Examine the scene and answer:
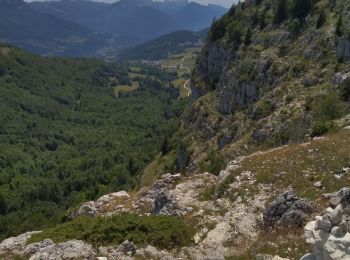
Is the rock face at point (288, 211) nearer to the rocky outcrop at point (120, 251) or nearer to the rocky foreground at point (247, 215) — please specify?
the rocky foreground at point (247, 215)

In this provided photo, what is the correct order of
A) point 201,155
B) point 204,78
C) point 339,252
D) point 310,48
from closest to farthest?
point 339,252 < point 310,48 < point 201,155 < point 204,78

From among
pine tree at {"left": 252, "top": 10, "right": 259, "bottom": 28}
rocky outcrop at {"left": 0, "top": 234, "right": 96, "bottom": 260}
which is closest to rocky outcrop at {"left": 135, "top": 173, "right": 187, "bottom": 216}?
rocky outcrop at {"left": 0, "top": 234, "right": 96, "bottom": 260}

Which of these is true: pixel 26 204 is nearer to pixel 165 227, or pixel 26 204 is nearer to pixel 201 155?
pixel 201 155

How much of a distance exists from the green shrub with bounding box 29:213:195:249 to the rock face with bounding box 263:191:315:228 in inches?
223

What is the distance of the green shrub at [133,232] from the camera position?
29.8 metres

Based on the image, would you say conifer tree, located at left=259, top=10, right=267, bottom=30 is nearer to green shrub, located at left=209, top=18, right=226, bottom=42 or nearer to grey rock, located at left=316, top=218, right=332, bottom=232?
green shrub, located at left=209, top=18, right=226, bottom=42

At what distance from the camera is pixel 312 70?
82.6 metres

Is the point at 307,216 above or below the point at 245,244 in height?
above

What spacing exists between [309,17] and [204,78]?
6081 centimetres

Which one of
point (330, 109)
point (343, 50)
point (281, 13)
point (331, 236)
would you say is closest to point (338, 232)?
point (331, 236)

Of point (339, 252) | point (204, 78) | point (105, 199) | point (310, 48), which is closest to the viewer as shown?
point (339, 252)

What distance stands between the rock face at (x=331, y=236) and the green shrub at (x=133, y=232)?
10.6 m

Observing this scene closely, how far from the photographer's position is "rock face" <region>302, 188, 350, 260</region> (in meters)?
18.4

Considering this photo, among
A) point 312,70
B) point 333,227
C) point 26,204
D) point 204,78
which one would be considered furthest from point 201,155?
point 26,204
